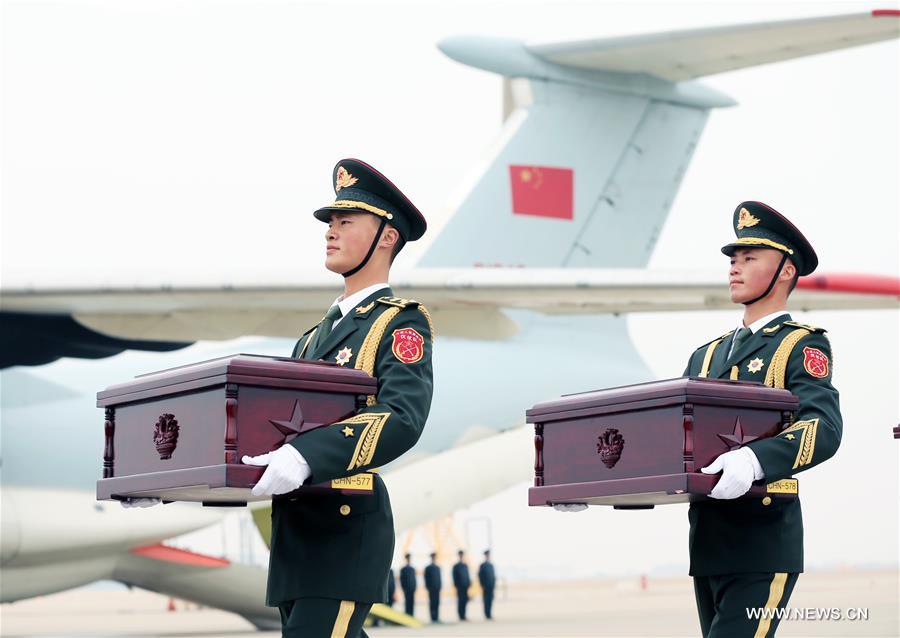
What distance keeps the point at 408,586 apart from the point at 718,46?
762 centimetres

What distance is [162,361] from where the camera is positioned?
39.2ft

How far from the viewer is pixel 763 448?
3.14 metres

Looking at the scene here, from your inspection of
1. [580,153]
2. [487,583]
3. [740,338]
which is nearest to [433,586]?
[487,583]

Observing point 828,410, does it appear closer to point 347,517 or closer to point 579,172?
point 347,517

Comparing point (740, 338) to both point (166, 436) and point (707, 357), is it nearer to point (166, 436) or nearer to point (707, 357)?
point (707, 357)

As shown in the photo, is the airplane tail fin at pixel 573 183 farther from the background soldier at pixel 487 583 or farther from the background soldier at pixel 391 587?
the background soldier at pixel 487 583

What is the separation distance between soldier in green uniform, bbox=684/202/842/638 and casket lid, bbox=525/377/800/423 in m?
0.09

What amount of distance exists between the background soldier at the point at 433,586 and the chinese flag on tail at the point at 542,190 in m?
5.42

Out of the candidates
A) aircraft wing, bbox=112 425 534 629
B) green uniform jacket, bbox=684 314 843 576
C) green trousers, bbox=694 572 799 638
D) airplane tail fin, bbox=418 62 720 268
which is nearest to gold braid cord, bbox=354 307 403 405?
green uniform jacket, bbox=684 314 843 576

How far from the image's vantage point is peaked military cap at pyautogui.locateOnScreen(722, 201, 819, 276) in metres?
3.62

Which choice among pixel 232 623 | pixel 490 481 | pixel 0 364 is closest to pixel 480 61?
pixel 490 481

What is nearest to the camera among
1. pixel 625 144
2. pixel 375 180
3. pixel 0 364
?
pixel 375 180

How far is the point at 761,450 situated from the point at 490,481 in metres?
9.39

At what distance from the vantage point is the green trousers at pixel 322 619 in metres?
2.97
